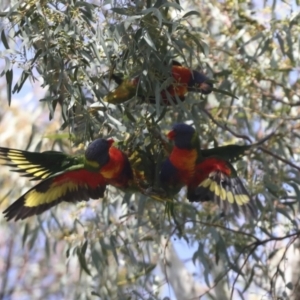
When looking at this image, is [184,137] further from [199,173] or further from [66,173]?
[66,173]

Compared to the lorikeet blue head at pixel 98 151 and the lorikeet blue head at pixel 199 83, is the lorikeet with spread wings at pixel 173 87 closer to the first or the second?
the lorikeet blue head at pixel 199 83

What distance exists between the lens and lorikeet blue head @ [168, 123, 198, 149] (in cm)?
205

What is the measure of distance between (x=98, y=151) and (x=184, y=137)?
0.24 meters

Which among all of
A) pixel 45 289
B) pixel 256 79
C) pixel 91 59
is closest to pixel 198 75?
pixel 91 59

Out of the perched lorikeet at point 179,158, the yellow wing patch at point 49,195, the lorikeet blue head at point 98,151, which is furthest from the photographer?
the yellow wing patch at point 49,195

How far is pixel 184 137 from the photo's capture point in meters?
2.05

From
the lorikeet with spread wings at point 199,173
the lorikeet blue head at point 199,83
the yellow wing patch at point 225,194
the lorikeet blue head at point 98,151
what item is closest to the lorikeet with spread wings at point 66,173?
the lorikeet blue head at point 98,151

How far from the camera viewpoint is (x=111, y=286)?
3.41 metres

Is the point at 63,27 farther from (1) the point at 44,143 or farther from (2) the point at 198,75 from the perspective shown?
(1) the point at 44,143

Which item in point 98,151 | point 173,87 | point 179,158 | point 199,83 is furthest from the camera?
point 199,83

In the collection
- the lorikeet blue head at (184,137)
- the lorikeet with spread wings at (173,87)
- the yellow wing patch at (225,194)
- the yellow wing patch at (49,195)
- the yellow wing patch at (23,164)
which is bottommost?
the yellow wing patch at (49,195)

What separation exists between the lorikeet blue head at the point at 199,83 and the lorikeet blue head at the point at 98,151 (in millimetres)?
398

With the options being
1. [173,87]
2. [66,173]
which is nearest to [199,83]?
[173,87]

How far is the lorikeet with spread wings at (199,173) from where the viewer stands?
2.05m
